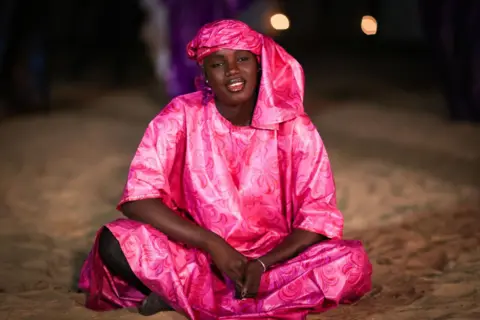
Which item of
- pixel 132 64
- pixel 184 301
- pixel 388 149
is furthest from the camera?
pixel 132 64

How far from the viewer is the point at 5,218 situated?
545 cm

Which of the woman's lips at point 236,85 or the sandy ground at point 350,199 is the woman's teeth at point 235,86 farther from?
the sandy ground at point 350,199

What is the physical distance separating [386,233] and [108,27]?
10.1 meters

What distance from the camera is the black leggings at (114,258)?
349cm

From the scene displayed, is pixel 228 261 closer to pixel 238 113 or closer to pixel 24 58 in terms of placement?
pixel 238 113

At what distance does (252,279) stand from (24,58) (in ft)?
19.8

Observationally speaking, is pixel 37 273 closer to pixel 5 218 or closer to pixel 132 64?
pixel 5 218

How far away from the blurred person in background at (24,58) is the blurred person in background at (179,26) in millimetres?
1155

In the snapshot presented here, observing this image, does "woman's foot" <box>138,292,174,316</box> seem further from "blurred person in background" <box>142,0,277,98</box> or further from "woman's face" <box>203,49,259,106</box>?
"blurred person in background" <box>142,0,277,98</box>

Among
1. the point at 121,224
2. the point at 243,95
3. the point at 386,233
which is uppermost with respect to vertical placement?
the point at 243,95

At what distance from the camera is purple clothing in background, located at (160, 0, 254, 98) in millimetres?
8219

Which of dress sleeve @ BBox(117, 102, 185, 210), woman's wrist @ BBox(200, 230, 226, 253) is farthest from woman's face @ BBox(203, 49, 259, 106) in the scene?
woman's wrist @ BBox(200, 230, 226, 253)

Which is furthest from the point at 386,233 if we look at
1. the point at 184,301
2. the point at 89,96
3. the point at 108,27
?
the point at 108,27

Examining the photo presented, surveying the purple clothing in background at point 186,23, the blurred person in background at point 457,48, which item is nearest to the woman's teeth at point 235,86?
the purple clothing in background at point 186,23
